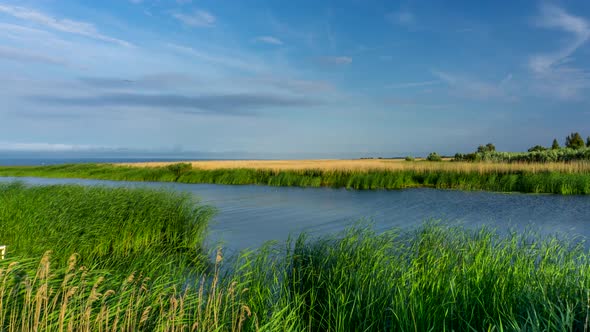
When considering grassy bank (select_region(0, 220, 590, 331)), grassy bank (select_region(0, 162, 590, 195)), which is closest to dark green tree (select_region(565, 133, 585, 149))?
grassy bank (select_region(0, 162, 590, 195))

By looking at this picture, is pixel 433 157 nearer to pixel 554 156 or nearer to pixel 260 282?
pixel 554 156

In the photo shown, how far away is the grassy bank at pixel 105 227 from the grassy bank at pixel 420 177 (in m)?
19.3

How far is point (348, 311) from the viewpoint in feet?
14.3

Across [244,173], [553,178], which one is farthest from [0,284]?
[244,173]

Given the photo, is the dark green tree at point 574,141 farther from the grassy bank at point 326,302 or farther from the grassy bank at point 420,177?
the grassy bank at point 326,302

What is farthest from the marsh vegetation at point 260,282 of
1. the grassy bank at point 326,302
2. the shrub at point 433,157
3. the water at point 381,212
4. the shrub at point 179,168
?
the shrub at point 433,157

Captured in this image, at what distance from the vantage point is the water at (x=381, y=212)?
1256cm

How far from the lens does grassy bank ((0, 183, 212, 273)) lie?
24.4ft

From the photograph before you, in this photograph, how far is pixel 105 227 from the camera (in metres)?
9.01

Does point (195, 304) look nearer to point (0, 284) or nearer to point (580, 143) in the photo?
point (0, 284)

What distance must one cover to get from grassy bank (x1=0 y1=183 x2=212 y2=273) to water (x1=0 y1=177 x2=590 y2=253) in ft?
3.66

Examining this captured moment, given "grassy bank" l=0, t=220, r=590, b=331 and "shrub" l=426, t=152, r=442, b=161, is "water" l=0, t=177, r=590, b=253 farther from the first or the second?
"shrub" l=426, t=152, r=442, b=161

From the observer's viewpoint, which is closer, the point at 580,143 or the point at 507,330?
the point at 507,330

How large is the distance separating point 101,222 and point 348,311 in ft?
22.7
